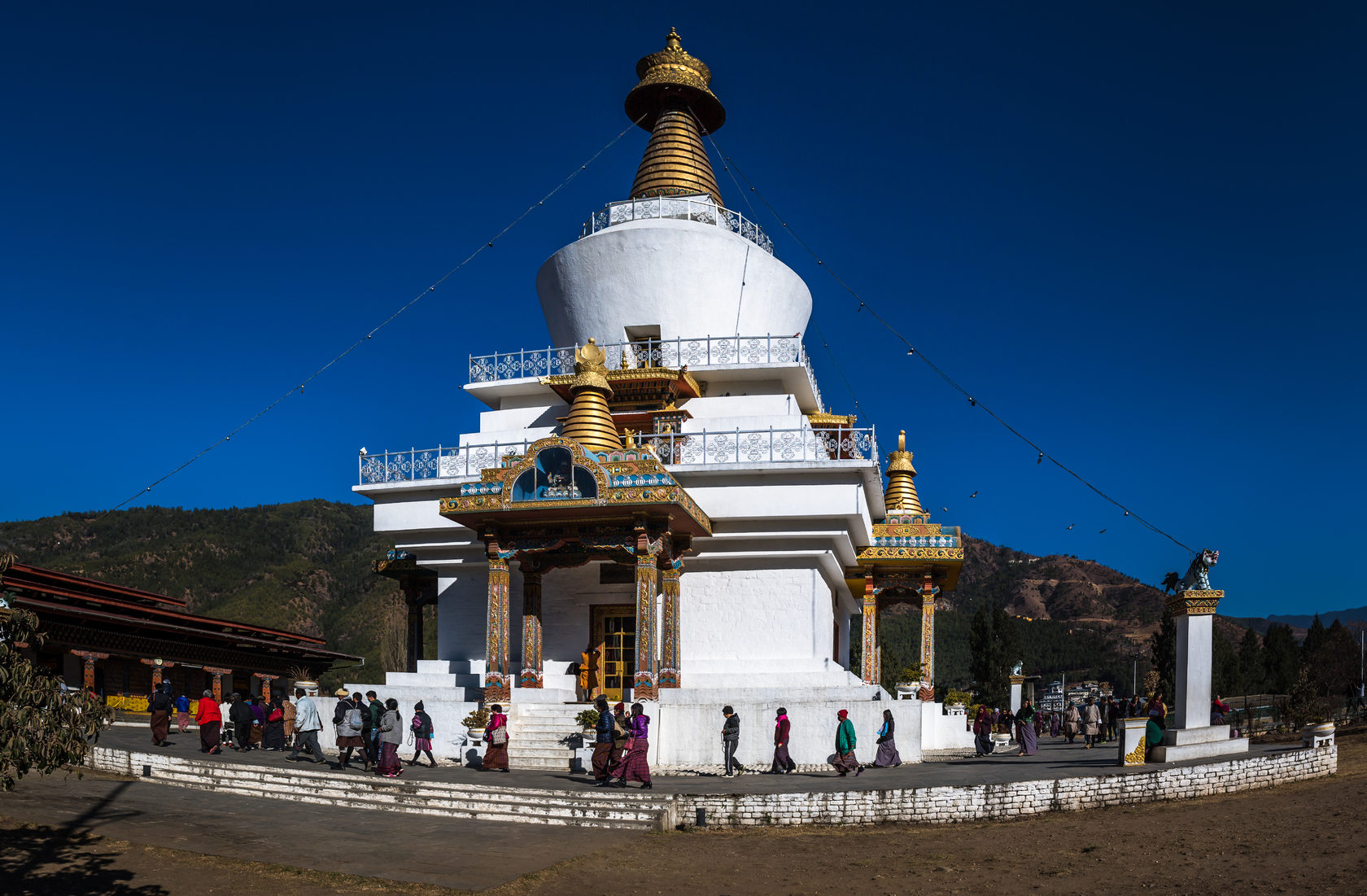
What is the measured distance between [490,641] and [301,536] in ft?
233

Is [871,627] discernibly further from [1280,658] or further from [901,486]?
[1280,658]

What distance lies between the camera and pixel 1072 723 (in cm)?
2767

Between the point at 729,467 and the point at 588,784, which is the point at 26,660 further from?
the point at 729,467

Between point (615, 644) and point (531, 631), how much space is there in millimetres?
2311

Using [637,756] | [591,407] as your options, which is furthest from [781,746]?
[591,407]

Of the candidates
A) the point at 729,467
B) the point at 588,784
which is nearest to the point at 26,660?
the point at 588,784

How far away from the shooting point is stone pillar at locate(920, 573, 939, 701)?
2555 cm

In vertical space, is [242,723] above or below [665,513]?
below

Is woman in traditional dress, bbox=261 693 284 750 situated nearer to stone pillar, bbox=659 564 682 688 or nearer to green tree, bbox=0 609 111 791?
stone pillar, bbox=659 564 682 688

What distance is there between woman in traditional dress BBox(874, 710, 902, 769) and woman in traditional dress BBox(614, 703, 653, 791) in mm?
4235

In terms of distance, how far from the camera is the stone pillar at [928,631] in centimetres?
2555

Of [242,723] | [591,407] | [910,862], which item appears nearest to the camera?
[910,862]

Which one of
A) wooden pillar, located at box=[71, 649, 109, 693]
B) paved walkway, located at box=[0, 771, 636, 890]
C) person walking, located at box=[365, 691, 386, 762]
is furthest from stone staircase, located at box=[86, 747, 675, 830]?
wooden pillar, located at box=[71, 649, 109, 693]

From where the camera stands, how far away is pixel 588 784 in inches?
583
